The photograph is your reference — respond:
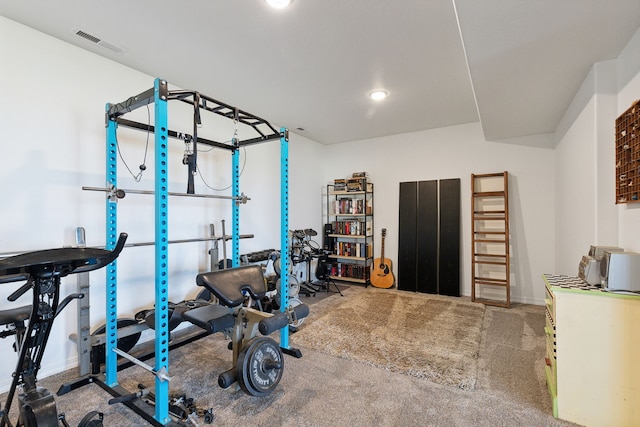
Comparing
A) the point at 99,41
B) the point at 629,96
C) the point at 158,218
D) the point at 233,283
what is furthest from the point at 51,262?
the point at 629,96

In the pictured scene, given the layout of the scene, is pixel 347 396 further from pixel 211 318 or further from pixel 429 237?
pixel 429 237

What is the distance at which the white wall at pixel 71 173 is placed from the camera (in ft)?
7.06

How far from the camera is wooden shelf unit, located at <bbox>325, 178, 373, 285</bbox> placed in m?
5.19

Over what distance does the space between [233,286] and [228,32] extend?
6.22 ft

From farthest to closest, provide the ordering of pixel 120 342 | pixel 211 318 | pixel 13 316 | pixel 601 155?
pixel 120 342 → pixel 601 155 → pixel 211 318 → pixel 13 316

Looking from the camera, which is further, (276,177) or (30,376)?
(276,177)

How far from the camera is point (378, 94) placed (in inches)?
132

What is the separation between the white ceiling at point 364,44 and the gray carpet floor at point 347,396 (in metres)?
2.38

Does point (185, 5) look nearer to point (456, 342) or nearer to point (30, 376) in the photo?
point (30, 376)

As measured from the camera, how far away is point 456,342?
286 centimetres

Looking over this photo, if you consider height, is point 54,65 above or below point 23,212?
above

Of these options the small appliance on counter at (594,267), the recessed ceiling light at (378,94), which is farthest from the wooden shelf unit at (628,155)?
the recessed ceiling light at (378,94)

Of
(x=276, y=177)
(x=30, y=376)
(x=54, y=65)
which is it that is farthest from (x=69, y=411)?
(x=276, y=177)

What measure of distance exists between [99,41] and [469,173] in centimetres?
470
